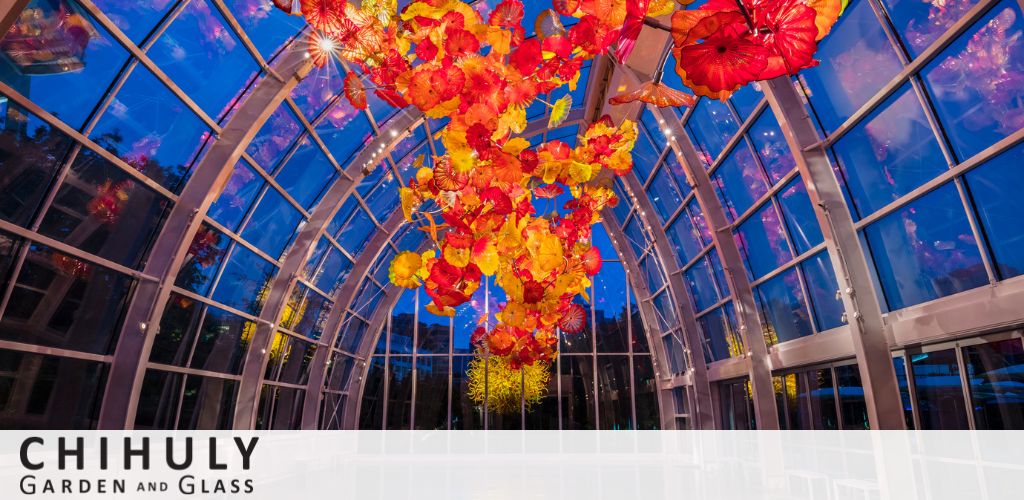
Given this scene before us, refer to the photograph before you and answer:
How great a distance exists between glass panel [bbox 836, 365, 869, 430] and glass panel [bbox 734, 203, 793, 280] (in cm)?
212

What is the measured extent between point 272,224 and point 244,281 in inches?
46.3

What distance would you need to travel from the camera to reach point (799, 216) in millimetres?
8945

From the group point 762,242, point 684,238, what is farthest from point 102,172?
point 684,238

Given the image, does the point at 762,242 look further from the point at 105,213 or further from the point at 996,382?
the point at 105,213

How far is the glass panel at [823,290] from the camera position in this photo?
835 cm

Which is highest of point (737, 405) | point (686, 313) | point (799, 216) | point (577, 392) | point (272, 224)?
point (272, 224)

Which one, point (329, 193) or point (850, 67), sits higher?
point (329, 193)

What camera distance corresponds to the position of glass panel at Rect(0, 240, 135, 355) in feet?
20.6

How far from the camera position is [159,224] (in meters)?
8.27

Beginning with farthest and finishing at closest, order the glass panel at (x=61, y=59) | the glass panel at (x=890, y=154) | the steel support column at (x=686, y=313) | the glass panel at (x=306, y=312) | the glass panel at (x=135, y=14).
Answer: the glass panel at (x=306, y=312), the steel support column at (x=686, y=313), the glass panel at (x=135, y=14), the glass panel at (x=890, y=154), the glass panel at (x=61, y=59)
